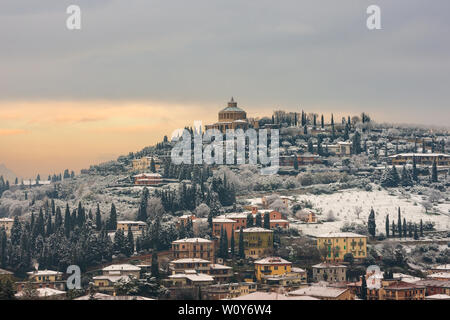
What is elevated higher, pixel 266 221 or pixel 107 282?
pixel 266 221

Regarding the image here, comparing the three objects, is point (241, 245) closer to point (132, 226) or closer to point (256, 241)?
point (256, 241)

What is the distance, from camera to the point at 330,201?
143m

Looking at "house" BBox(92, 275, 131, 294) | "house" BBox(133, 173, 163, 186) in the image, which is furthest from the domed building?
"house" BBox(92, 275, 131, 294)

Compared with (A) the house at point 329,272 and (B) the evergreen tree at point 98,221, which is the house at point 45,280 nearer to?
(B) the evergreen tree at point 98,221

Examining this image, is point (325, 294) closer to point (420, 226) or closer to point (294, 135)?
point (420, 226)

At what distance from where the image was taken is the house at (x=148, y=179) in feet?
504

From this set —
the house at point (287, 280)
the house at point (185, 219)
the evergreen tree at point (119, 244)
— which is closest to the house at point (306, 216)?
the house at point (185, 219)

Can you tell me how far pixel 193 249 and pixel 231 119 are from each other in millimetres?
52519

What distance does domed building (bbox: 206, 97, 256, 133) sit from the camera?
6791 inches

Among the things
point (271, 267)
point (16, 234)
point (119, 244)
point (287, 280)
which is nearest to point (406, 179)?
point (271, 267)

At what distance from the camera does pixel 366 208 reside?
140 m

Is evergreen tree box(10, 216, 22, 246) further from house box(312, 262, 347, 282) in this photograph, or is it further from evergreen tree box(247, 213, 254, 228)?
house box(312, 262, 347, 282)
